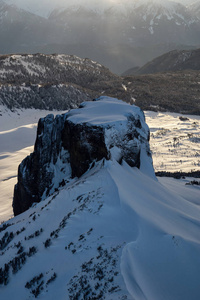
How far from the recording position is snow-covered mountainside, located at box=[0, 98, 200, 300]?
3.21m

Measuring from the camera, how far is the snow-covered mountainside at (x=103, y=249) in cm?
321

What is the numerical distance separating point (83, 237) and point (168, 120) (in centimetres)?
2779

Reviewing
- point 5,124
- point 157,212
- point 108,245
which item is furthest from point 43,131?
point 5,124

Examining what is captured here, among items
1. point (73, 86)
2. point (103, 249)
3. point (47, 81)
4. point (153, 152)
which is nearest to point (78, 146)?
point (103, 249)

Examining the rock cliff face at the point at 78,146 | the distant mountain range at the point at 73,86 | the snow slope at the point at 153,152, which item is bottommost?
the snow slope at the point at 153,152

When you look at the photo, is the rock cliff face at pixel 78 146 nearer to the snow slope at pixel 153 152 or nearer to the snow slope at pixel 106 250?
the snow slope at pixel 153 152

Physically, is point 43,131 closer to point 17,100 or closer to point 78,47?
point 17,100

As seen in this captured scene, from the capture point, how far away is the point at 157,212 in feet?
17.4

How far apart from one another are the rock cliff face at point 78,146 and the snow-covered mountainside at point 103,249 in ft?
5.64

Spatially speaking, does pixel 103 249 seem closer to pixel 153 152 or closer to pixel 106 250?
pixel 106 250

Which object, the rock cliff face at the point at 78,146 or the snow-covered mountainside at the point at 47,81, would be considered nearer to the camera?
the rock cliff face at the point at 78,146

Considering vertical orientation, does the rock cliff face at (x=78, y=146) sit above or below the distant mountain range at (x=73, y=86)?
below

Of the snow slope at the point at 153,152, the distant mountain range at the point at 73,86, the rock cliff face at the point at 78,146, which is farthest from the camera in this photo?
the distant mountain range at the point at 73,86

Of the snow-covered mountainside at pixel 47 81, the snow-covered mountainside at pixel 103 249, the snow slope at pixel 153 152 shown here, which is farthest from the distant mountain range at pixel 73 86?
the snow-covered mountainside at pixel 103 249
